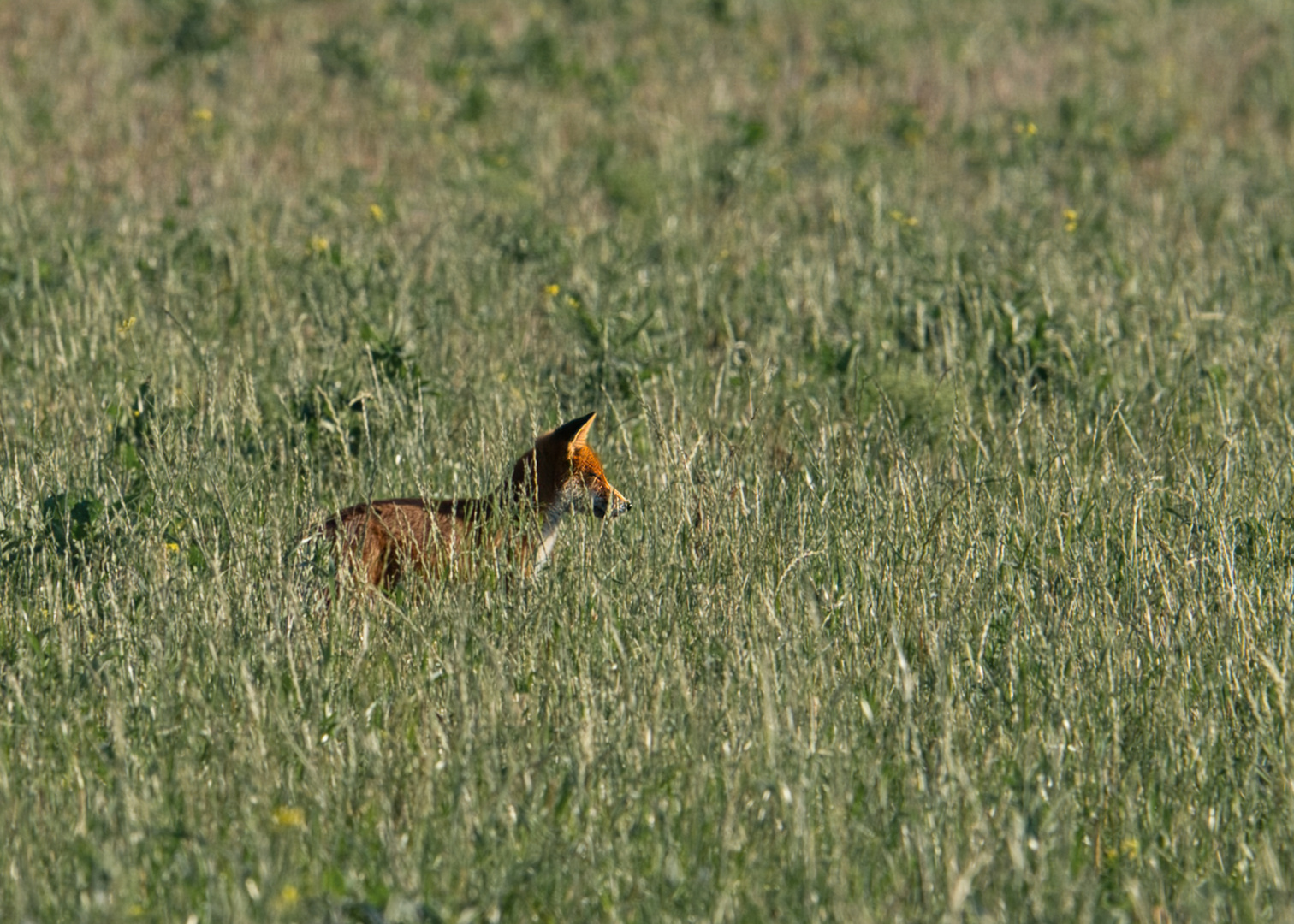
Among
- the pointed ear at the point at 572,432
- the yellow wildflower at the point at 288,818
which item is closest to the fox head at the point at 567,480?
the pointed ear at the point at 572,432

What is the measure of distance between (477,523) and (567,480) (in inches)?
21.8

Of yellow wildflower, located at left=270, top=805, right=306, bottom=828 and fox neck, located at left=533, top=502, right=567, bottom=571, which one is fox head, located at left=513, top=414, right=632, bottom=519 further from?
yellow wildflower, located at left=270, top=805, right=306, bottom=828

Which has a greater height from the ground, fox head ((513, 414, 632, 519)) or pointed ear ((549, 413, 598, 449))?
pointed ear ((549, 413, 598, 449))

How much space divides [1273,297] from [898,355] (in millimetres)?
2435

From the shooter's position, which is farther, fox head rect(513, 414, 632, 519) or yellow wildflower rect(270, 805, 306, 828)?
fox head rect(513, 414, 632, 519)

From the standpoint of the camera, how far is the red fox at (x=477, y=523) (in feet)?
15.0

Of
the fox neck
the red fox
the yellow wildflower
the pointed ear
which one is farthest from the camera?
the pointed ear

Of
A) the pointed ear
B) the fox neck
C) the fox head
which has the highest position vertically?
the pointed ear

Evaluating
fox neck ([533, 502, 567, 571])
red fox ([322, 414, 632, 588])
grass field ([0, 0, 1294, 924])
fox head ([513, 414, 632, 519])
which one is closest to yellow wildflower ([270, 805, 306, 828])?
grass field ([0, 0, 1294, 924])

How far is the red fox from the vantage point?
458cm

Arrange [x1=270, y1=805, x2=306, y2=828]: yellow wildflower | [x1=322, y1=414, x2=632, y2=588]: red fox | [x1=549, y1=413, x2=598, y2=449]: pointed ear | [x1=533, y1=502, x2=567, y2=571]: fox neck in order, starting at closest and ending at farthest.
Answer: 1. [x1=270, y1=805, x2=306, y2=828]: yellow wildflower
2. [x1=322, y1=414, x2=632, y2=588]: red fox
3. [x1=533, y1=502, x2=567, y2=571]: fox neck
4. [x1=549, y1=413, x2=598, y2=449]: pointed ear

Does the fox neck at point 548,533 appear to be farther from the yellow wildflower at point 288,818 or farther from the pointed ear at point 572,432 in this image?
the yellow wildflower at point 288,818

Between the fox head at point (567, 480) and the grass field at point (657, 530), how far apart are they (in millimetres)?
A: 106

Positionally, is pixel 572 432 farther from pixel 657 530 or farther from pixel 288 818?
pixel 288 818
